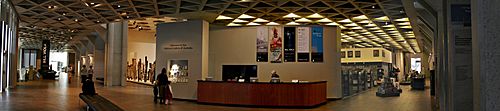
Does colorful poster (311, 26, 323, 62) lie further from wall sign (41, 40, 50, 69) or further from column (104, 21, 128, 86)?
wall sign (41, 40, 50, 69)

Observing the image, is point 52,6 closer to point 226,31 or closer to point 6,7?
point 6,7

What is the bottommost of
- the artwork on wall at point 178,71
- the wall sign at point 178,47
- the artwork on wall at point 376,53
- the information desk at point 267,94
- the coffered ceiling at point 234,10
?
the information desk at point 267,94

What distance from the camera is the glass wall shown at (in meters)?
14.9

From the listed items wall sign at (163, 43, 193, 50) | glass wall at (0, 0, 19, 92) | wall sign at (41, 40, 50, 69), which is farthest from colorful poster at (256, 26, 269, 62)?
wall sign at (41, 40, 50, 69)

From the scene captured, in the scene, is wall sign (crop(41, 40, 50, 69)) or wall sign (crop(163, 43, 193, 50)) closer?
wall sign (crop(163, 43, 193, 50))

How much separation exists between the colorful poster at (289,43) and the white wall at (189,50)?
2.56m

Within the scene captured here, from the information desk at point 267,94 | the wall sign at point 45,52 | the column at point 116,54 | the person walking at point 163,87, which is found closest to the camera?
the information desk at point 267,94

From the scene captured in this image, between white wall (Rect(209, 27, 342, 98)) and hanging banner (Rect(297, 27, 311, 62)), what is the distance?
23 centimetres

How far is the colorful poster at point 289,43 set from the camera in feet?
45.9

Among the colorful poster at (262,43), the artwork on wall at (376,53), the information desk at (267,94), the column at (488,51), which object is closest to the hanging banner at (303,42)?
the colorful poster at (262,43)

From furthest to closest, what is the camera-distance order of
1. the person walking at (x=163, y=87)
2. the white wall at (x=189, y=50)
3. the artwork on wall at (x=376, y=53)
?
1. the artwork on wall at (x=376, y=53)
2. the white wall at (x=189, y=50)
3. the person walking at (x=163, y=87)

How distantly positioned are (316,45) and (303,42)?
1.50ft

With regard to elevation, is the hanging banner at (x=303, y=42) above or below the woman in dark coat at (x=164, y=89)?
above

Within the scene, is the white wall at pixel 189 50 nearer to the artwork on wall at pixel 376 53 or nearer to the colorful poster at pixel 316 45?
the colorful poster at pixel 316 45
